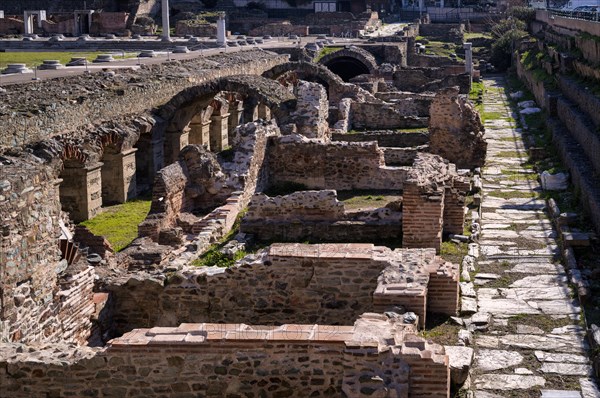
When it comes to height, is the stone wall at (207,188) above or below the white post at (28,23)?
below

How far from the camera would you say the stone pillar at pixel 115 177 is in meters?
19.4

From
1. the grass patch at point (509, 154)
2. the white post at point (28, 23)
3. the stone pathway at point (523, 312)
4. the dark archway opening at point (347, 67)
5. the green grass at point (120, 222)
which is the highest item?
the white post at point (28, 23)

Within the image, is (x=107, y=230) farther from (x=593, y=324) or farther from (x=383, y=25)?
(x=383, y=25)

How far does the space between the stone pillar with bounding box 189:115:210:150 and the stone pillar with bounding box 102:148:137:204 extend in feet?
15.9

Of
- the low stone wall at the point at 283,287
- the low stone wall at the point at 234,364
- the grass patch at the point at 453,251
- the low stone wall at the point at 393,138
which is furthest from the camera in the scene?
the low stone wall at the point at 393,138

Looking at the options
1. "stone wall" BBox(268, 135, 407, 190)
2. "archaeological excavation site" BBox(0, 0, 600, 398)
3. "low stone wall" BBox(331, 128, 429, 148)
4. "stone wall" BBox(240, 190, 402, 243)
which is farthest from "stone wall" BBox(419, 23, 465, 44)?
"stone wall" BBox(240, 190, 402, 243)

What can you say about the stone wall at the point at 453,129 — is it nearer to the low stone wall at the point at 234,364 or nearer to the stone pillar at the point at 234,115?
the stone pillar at the point at 234,115

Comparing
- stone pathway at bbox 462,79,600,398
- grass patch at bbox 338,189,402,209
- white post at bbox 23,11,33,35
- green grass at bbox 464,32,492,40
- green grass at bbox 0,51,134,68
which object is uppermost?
white post at bbox 23,11,33,35

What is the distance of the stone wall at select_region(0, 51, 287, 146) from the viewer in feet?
55.9

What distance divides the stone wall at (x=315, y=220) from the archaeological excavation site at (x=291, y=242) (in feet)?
0.09

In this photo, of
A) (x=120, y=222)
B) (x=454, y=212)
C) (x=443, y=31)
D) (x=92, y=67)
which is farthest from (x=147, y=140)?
(x=443, y=31)

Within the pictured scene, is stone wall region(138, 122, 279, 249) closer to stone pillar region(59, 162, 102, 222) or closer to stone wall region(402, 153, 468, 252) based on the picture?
stone wall region(402, 153, 468, 252)

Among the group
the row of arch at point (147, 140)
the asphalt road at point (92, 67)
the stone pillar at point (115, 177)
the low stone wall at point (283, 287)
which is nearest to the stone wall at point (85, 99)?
the row of arch at point (147, 140)

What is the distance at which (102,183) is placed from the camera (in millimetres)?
19547
